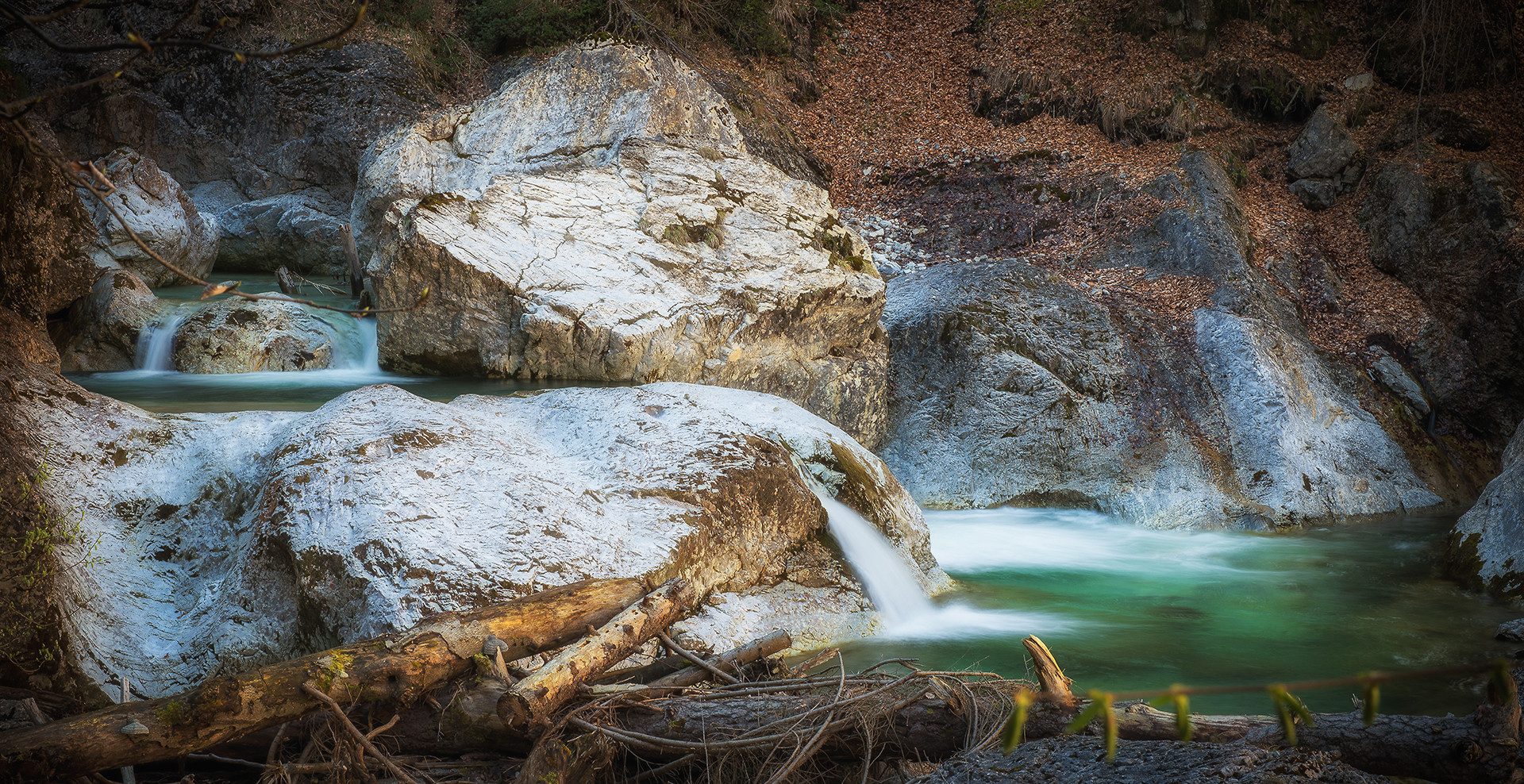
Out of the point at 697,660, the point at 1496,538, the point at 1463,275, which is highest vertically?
the point at 1463,275

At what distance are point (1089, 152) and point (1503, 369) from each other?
5820mm

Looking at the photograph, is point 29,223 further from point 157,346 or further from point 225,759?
point 225,759

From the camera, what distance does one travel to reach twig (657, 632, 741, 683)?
145 inches

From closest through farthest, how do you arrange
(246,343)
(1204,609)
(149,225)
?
1. (1204,609)
2. (246,343)
3. (149,225)

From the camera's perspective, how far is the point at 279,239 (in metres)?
14.0

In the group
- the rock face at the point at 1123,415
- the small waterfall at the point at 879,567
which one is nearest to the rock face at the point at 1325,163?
the rock face at the point at 1123,415

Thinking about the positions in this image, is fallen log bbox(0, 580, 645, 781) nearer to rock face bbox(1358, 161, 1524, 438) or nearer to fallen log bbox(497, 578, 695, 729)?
fallen log bbox(497, 578, 695, 729)

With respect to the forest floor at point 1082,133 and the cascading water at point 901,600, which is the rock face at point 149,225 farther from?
the cascading water at point 901,600

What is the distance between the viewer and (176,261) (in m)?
11.7

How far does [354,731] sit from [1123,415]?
799 cm

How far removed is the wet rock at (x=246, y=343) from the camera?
29.2ft

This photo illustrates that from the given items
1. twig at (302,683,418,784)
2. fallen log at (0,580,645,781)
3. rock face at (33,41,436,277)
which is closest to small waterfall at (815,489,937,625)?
fallen log at (0,580,645,781)

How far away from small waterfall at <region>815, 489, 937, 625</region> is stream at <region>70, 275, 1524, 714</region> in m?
0.01

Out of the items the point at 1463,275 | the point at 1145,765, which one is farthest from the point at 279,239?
the point at 1463,275
